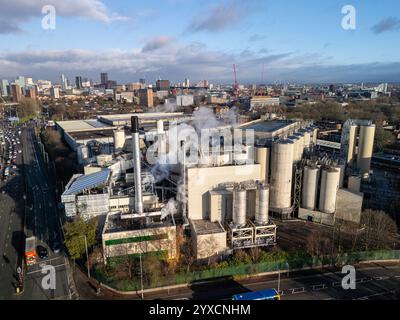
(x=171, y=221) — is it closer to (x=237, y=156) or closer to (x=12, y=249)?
(x=237, y=156)

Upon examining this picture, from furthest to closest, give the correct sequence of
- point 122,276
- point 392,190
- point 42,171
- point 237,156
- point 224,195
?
point 42,171 < point 392,190 < point 237,156 < point 224,195 < point 122,276

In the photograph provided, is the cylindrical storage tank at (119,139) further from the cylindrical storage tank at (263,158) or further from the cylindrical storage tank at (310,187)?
the cylindrical storage tank at (310,187)

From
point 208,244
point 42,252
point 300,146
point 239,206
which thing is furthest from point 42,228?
point 300,146

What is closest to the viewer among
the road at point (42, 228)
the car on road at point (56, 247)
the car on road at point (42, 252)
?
the road at point (42, 228)

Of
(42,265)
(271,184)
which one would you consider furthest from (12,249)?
(271,184)

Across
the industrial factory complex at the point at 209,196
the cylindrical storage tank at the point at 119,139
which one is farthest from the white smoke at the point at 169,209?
the cylindrical storage tank at the point at 119,139

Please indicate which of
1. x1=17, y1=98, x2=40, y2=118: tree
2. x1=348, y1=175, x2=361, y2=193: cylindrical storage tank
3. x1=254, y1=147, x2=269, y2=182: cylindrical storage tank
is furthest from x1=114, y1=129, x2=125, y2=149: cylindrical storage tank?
x1=17, y1=98, x2=40, y2=118: tree
